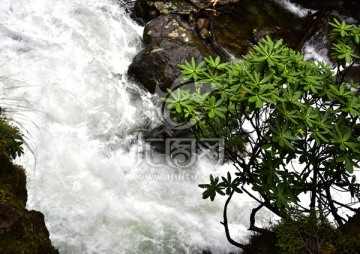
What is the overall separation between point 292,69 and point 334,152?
28.5 inches

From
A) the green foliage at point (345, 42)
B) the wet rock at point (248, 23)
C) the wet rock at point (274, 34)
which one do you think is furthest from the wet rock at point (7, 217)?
the wet rock at point (274, 34)

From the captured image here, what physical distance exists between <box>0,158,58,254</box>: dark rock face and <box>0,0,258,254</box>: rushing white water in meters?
0.46

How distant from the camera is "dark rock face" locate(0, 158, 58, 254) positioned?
2621 mm

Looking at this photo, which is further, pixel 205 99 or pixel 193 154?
pixel 193 154

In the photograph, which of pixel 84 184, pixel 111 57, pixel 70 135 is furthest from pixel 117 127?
pixel 111 57

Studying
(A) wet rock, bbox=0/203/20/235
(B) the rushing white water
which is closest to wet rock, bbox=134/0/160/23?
(B) the rushing white water

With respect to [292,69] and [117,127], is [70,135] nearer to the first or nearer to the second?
[117,127]

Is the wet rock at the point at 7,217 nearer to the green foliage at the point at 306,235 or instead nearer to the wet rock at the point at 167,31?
the green foliage at the point at 306,235

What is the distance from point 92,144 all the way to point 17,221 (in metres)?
2.75

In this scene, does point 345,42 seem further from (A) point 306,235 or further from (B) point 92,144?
(B) point 92,144

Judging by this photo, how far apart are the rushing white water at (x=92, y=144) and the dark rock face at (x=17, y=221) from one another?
463 millimetres

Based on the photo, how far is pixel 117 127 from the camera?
19.0 feet

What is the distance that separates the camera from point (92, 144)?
17.8ft

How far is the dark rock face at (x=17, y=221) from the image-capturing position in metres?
2.62
